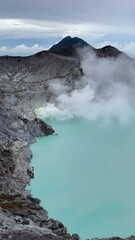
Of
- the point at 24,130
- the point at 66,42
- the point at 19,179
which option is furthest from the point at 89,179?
the point at 66,42

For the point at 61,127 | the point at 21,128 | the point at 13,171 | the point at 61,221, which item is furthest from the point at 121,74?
the point at 61,221

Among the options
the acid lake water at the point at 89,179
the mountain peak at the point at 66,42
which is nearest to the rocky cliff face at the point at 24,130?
the acid lake water at the point at 89,179

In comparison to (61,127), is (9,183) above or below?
below

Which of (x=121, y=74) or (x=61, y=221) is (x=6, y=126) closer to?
(x=61, y=221)

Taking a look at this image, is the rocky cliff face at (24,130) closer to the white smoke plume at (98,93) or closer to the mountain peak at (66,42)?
the white smoke plume at (98,93)

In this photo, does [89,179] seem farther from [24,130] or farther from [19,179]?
[24,130]

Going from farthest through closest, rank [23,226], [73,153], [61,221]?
1. [73,153]
2. [61,221]
3. [23,226]

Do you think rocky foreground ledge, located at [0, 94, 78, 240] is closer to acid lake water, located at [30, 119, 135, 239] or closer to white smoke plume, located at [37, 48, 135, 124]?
acid lake water, located at [30, 119, 135, 239]

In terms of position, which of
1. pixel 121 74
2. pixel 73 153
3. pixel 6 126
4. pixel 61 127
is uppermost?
pixel 121 74
